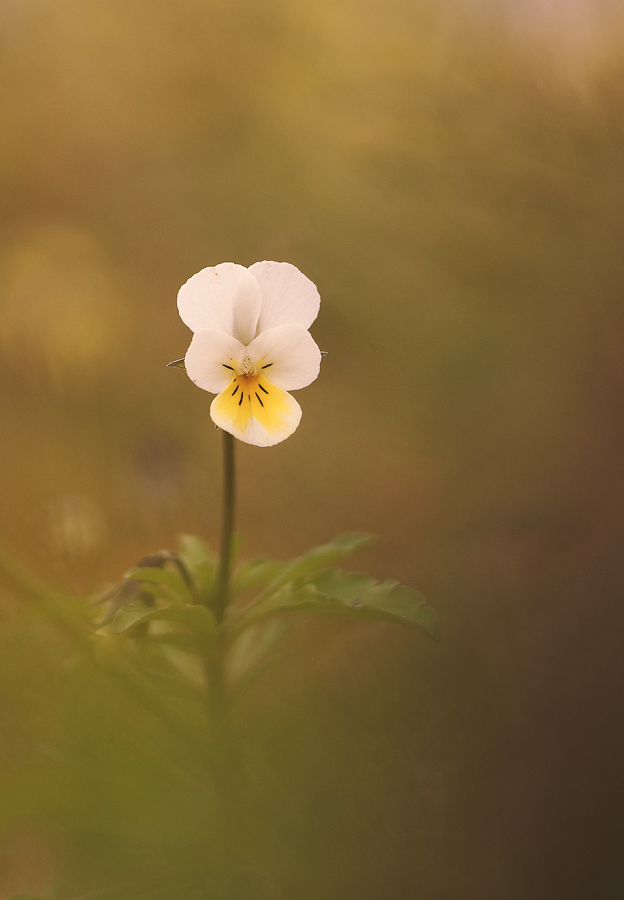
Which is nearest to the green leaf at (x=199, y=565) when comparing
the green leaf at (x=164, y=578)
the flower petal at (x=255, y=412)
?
the green leaf at (x=164, y=578)

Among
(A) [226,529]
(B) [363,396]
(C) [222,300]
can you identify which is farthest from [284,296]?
(B) [363,396]

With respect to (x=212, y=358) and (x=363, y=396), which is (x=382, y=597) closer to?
(x=212, y=358)

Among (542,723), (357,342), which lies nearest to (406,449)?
(357,342)

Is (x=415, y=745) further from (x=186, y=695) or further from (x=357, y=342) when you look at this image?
(x=357, y=342)

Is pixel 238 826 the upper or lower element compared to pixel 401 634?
lower

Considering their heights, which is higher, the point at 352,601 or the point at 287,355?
the point at 287,355

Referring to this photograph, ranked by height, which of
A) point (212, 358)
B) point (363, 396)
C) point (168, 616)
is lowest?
point (168, 616)

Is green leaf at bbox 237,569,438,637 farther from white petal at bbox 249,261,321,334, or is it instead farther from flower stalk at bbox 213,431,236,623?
white petal at bbox 249,261,321,334
